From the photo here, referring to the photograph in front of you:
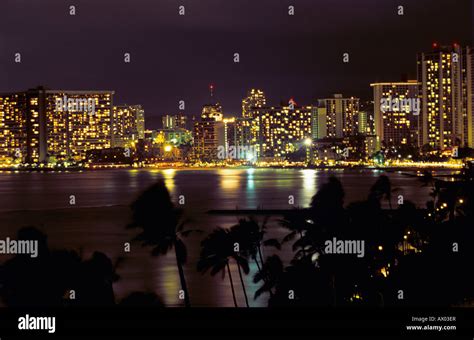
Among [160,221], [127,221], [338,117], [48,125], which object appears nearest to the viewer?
[160,221]

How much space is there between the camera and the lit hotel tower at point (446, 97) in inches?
2840

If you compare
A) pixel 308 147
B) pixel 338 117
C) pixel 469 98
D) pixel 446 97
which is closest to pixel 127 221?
pixel 469 98

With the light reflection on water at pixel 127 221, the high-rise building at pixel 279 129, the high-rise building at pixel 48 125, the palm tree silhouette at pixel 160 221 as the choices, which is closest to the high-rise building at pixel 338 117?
the high-rise building at pixel 279 129

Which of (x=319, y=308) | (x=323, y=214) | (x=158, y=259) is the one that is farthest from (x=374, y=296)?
(x=158, y=259)

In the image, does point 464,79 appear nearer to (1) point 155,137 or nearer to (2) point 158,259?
(1) point 155,137

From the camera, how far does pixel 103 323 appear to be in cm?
370

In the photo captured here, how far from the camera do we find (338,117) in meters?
98.9

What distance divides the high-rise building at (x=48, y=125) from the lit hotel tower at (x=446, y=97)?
102 feet

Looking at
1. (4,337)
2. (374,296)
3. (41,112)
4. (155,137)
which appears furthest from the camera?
(155,137)

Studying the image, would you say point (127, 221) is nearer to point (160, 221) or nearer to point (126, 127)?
point (160, 221)

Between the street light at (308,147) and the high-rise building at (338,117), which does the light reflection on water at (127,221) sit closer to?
the street light at (308,147)

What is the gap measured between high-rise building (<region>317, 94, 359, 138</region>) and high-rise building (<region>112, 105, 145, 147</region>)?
21443 millimetres

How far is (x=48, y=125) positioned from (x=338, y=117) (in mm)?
36305

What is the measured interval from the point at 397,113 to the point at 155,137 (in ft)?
94.7
